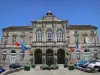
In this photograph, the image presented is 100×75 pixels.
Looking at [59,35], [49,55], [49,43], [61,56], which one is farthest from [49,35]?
[61,56]

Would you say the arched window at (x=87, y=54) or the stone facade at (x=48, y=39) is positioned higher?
the stone facade at (x=48, y=39)

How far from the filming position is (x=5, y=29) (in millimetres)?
59031

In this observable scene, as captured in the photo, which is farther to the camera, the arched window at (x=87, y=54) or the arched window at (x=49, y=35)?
the arched window at (x=49, y=35)

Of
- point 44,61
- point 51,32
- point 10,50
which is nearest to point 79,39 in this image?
point 51,32

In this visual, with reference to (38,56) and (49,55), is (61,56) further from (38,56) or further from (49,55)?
(38,56)

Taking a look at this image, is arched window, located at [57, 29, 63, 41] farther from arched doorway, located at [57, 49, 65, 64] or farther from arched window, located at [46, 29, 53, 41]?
arched doorway, located at [57, 49, 65, 64]

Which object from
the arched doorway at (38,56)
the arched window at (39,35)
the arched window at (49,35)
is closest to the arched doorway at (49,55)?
the arched doorway at (38,56)

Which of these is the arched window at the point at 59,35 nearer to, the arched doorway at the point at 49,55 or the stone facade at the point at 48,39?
the stone facade at the point at 48,39

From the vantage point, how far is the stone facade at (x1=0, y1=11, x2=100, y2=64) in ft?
177

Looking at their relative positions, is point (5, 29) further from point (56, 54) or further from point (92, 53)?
point (92, 53)

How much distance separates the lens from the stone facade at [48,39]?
177 ft

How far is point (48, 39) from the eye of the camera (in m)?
56.3

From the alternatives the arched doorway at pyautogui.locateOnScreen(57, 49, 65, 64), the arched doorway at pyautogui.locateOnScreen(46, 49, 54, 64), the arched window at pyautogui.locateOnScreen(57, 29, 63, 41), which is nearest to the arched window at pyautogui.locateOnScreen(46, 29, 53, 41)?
→ the arched window at pyautogui.locateOnScreen(57, 29, 63, 41)

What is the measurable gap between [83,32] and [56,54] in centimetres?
1126
